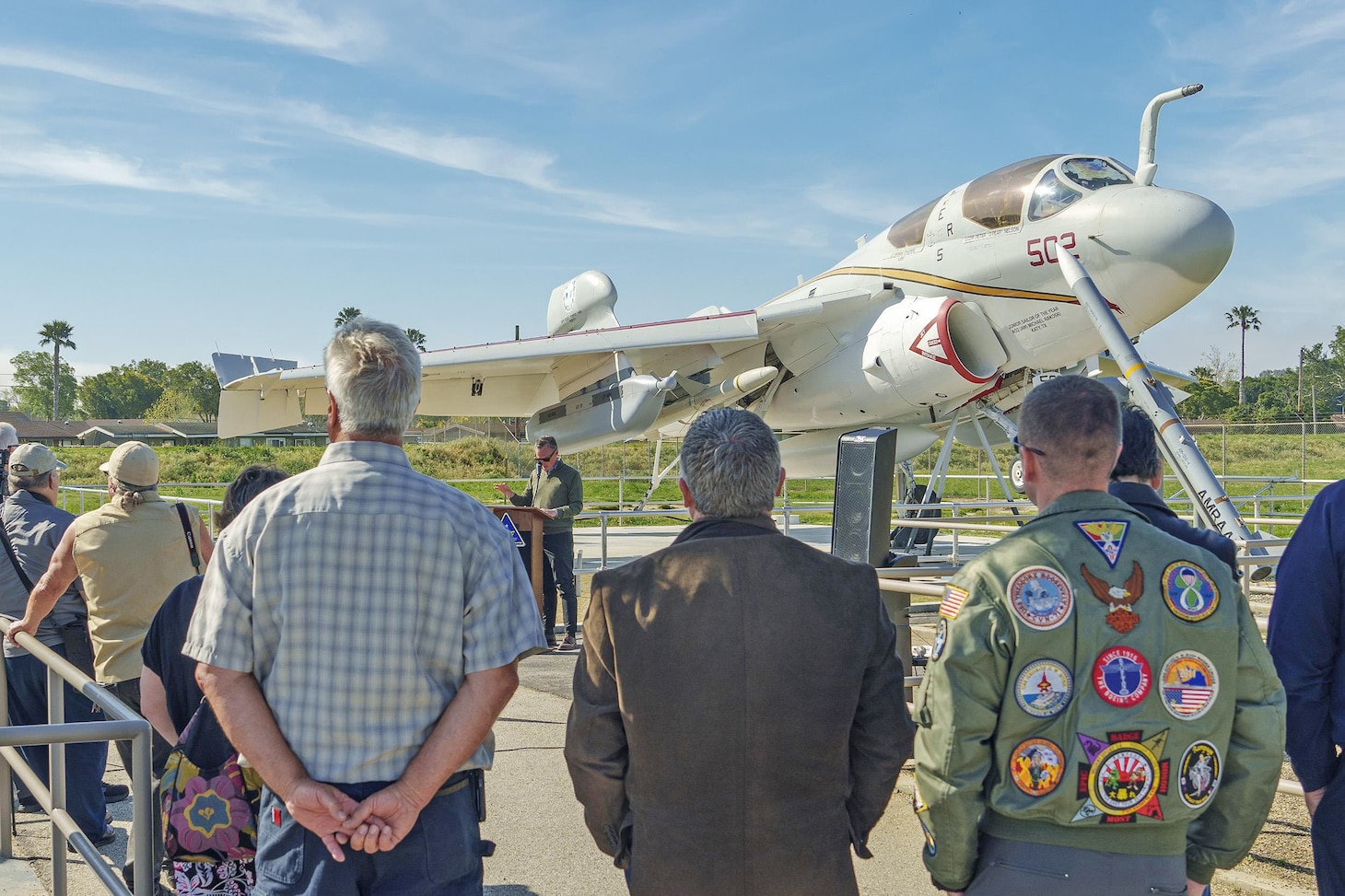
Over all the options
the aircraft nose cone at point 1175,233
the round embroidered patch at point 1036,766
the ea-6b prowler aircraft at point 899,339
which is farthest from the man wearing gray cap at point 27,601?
the aircraft nose cone at point 1175,233

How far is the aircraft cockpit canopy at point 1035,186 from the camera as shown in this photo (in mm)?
10555

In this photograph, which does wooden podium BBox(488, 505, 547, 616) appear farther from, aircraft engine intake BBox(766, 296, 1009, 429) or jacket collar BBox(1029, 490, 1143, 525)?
jacket collar BBox(1029, 490, 1143, 525)

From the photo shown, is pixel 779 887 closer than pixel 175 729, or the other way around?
pixel 779 887

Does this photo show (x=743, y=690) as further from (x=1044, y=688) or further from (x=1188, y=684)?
(x=1188, y=684)

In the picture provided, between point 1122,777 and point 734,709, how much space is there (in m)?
0.84

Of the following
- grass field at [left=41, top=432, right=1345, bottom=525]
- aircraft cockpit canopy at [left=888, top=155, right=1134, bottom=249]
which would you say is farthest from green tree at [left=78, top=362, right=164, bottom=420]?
aircraft cockpit canopy at [left=888, top=155, right=1134, bottom=249]

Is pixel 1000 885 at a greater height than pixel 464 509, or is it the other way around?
pixel 464 509

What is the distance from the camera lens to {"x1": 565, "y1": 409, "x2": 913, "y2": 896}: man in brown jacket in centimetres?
224

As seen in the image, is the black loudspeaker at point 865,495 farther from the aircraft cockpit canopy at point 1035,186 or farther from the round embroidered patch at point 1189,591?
Result: the aircraft cockpit canopy at point 1035,186

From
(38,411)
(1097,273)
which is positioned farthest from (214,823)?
(38,411)

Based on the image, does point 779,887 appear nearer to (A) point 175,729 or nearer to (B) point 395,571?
(B) point 395,571

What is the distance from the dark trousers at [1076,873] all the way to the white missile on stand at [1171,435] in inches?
179

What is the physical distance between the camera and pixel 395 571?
229 centimetres

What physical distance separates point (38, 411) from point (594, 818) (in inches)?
5007
